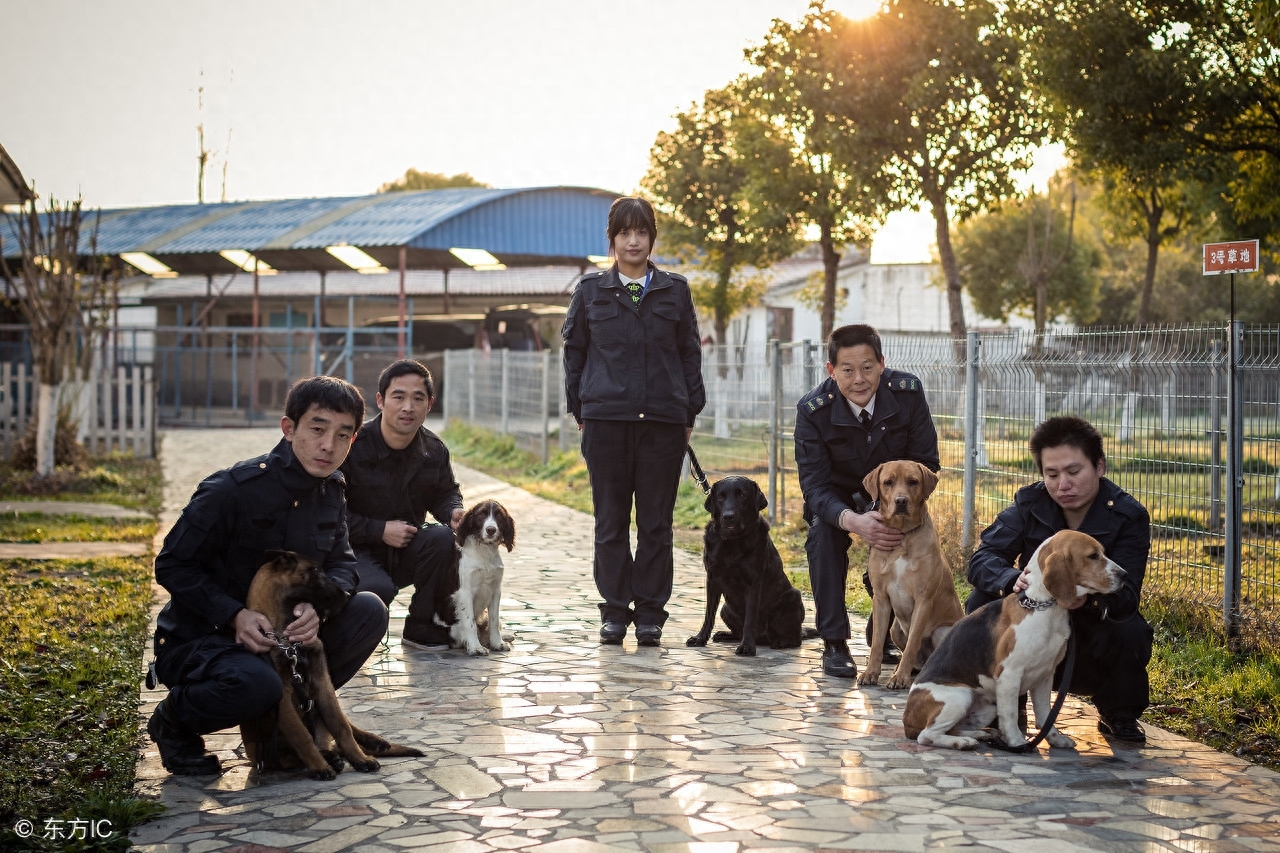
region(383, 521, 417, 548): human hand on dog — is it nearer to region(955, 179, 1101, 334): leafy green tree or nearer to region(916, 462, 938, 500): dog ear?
region(916, 462, 938, 500): dog ear

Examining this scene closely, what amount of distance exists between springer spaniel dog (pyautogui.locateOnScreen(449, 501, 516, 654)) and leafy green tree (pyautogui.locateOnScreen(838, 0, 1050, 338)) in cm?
1416

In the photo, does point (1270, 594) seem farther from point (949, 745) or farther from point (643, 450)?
point (643, 450)

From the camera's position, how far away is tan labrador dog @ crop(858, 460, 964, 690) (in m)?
6.01

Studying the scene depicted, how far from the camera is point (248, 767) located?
4793 mm

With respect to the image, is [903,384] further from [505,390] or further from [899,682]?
[505,390]

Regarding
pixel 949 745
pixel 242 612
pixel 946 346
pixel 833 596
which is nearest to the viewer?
pixel 242 612

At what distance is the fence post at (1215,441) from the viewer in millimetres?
7191

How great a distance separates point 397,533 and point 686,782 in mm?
2745

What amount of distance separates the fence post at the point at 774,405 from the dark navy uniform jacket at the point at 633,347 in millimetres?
5243

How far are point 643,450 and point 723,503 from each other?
0.73m

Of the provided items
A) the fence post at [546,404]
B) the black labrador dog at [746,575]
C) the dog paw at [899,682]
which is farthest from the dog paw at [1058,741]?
the fence post at [546,404]

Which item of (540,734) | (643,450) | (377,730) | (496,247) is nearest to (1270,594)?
(643,450)

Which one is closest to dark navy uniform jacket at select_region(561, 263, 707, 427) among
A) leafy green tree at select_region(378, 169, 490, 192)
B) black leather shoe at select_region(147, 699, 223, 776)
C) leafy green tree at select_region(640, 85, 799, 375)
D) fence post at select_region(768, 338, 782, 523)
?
black leather shoe at select_region(147, 699, 223, 776)

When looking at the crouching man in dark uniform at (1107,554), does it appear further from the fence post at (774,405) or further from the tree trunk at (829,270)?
the tree trunk at (829,270)
